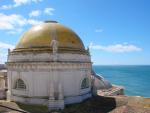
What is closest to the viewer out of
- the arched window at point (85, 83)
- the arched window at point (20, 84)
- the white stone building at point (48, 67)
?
the white stone building at point (48, 67)

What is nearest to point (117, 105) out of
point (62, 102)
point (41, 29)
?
point (62, 102)

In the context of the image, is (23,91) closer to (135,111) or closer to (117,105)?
(117,105)

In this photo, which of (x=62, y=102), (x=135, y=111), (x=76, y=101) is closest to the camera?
(x=135, y=111)

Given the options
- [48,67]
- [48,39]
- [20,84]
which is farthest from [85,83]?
[20,84]

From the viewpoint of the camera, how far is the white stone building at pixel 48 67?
28344 millimetres

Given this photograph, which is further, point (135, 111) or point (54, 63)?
point (54, 63)

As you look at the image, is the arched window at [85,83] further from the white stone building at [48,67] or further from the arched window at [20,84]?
the arched window at [20,84]

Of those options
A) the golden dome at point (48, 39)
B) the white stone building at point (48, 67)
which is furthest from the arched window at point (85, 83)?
the golden dome at point (48, 39)

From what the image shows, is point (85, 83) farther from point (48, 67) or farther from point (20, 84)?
point (20, 84)

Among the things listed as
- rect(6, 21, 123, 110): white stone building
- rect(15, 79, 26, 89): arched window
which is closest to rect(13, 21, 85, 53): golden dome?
rect(6, 21, 123, 110): white stone building

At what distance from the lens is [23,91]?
29594 mm

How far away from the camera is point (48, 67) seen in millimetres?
28344

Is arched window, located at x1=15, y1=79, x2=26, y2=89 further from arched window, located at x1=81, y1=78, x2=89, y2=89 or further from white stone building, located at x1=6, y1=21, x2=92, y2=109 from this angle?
arched window, located at x1=81, y1=78, x2=89, y2=89

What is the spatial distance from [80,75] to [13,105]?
9.06 metres
